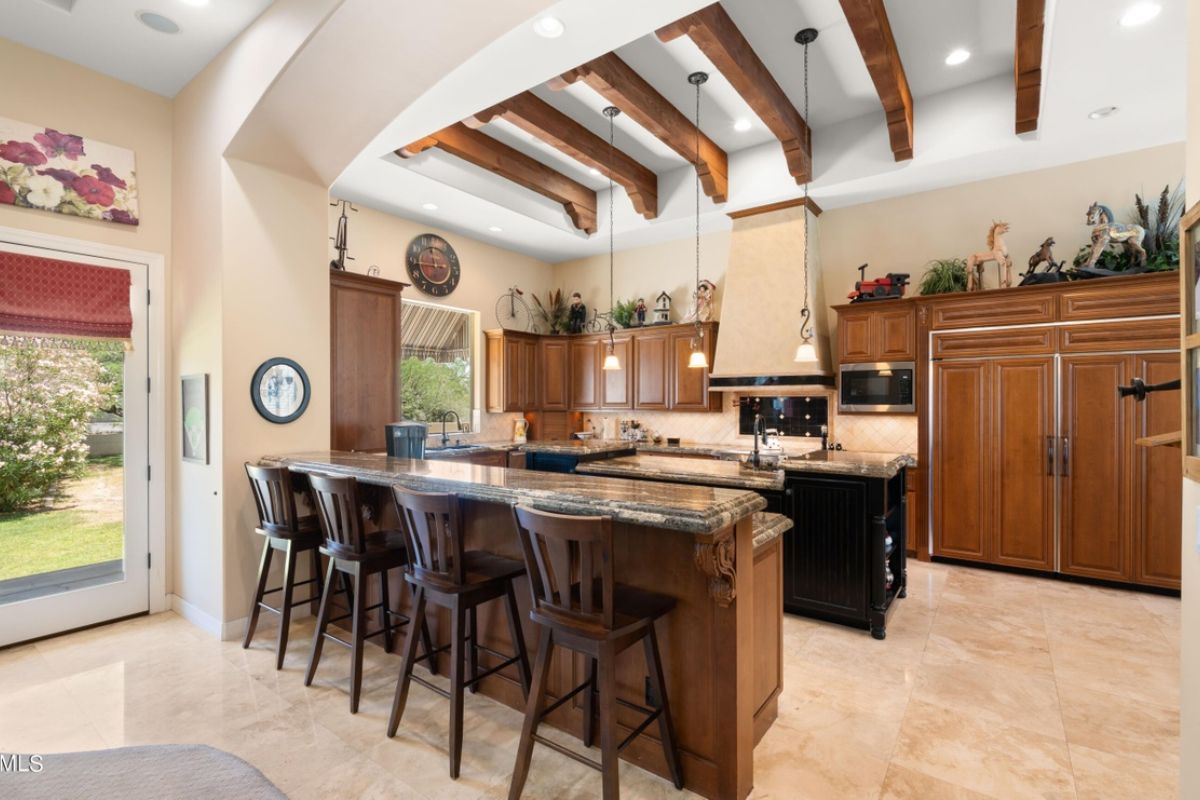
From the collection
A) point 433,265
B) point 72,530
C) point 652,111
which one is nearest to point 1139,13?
point 652,111

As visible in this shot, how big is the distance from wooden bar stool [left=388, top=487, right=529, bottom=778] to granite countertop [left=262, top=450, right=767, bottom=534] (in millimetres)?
183

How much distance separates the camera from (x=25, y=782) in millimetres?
971

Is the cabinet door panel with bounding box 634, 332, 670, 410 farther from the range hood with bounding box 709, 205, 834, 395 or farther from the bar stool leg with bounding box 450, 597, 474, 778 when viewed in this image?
the bar stool leg with bounding box 450, 597, 474, 778

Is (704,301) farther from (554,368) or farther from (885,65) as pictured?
(885,65)

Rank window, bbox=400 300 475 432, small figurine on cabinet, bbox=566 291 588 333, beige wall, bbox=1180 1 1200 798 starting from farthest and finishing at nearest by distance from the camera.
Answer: small figurine on cabinet, bbox=566 291 588 333 < window, bbox=400 300 475 432 < beige wall, bbox=1180 1 1200 798

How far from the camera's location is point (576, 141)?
15.8ft

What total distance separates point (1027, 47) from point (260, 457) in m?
5.30

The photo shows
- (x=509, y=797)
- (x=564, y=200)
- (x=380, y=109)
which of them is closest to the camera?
(x=509, y=797)

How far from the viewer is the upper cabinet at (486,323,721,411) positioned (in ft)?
20.3

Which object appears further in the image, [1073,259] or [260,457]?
[1073,259]

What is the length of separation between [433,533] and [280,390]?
6.22 feet

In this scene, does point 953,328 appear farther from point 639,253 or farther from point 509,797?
point 509,797

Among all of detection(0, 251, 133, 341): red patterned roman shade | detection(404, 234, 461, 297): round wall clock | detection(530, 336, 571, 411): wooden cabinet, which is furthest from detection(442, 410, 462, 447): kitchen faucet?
detection(0, 251, 133, 341): red patterned roman shade

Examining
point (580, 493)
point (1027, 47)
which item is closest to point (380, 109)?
point (580, 493)
